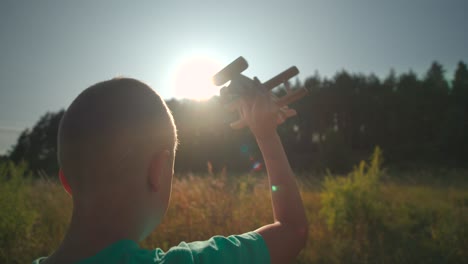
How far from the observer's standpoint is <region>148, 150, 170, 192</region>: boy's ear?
0.77 m

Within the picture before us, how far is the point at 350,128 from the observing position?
46875mm

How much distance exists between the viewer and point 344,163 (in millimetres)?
26078

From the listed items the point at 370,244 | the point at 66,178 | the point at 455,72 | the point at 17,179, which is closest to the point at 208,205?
the point at 370,244

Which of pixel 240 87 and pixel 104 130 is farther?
pixel 240 87

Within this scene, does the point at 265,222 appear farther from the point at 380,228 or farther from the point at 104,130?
the point at 104,130

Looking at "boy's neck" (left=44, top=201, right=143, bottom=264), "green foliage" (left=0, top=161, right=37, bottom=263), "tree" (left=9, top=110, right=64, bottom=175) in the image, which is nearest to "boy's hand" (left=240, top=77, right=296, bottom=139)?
"boy's neck" (left=44, top=201, right=143, bottom=264)

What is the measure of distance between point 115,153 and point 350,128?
50.6 metres

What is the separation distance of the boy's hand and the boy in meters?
0.29

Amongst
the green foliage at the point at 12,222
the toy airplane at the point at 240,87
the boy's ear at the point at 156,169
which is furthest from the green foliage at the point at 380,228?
the green foliage at the point at 12,222

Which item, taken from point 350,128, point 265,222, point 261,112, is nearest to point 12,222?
point 265,222

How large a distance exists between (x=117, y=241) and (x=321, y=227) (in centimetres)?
523

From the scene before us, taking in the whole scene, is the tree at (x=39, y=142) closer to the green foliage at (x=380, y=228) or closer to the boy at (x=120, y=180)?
the green foliage at (x=380, y=228)

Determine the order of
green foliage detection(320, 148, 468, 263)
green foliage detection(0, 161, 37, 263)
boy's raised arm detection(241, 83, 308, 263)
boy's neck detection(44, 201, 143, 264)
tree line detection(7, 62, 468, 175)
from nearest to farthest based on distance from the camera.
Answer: boy's neck detection(44, 201, 143, 264)
boy's raised arm detection(241, 83, 308, 263)
green foliage detection(0, 161, 37, 263)
green foliage detection(320, 148, 468, 263)
tree line detection(7, 62, 468, 175)

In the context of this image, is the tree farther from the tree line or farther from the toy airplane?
the toy airplane
